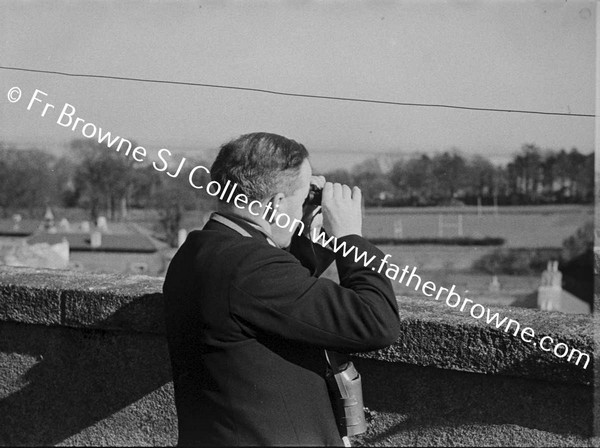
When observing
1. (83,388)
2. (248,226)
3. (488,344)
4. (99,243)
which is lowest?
(99,243)

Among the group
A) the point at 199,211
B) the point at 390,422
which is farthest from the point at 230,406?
the point at 199,211

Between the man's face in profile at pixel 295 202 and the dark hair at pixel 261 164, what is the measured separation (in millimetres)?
14

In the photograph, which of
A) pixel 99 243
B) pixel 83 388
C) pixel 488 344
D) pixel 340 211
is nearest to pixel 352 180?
pixel 99 243

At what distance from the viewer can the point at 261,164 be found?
1.42 meters

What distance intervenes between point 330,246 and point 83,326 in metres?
0.85

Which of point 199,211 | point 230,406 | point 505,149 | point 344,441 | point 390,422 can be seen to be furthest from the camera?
point 505,149

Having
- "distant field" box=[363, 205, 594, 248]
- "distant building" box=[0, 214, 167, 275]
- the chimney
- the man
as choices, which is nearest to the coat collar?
the man

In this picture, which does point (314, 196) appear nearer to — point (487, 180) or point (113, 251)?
point (113, 251)

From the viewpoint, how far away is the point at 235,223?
1443 mm

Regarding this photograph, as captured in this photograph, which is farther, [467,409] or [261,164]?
[467,409]

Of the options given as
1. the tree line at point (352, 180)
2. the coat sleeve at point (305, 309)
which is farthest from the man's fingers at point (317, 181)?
the tree line at point (352, 180)

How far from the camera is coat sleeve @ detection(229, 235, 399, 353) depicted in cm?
130

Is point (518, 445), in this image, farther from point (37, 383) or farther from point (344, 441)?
point (37, 383)

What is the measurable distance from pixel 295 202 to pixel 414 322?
0.41 m
